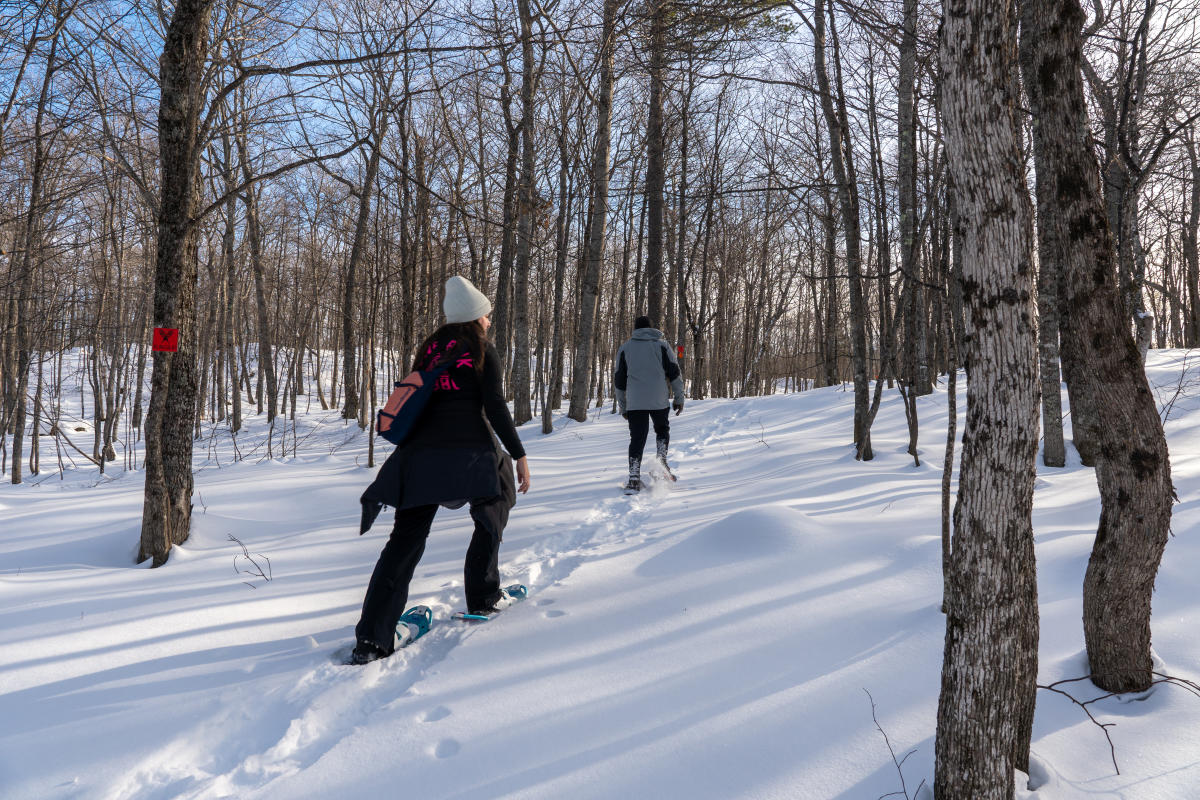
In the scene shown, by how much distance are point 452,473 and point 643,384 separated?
3.58 m

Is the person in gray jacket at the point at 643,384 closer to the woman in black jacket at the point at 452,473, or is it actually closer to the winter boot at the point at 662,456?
the winter boot at the point at 662,456

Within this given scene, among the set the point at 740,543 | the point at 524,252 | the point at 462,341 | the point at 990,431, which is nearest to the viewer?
the point at 990,431

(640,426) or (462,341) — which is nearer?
(462,341)

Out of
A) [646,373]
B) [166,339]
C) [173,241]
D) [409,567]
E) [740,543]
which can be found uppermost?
[173,241]

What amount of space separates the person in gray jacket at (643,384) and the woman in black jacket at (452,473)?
3.01 metres

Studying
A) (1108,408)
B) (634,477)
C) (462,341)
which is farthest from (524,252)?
(1108,408)

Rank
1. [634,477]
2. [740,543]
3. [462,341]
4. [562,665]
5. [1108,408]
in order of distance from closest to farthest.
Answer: [1108,408] < [562,665] < [462,341] < [740,543] < [634,477]

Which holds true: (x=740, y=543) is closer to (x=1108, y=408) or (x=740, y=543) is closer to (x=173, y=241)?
(x=1108, y=408)

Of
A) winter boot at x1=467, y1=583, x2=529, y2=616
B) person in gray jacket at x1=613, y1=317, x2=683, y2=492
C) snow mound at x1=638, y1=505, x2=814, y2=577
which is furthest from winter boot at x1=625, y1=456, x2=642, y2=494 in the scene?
winter boot at x1=467, y1=583, x2=529, y2=616

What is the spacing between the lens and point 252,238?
16.6 metres

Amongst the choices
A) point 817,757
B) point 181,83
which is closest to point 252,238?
point 181,83

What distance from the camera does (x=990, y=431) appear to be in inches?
62.9

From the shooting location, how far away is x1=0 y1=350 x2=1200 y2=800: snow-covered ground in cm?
198

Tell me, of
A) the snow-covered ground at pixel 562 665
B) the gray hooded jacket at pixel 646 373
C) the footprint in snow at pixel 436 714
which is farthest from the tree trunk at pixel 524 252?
the footprint in snow at pixel 436 714
